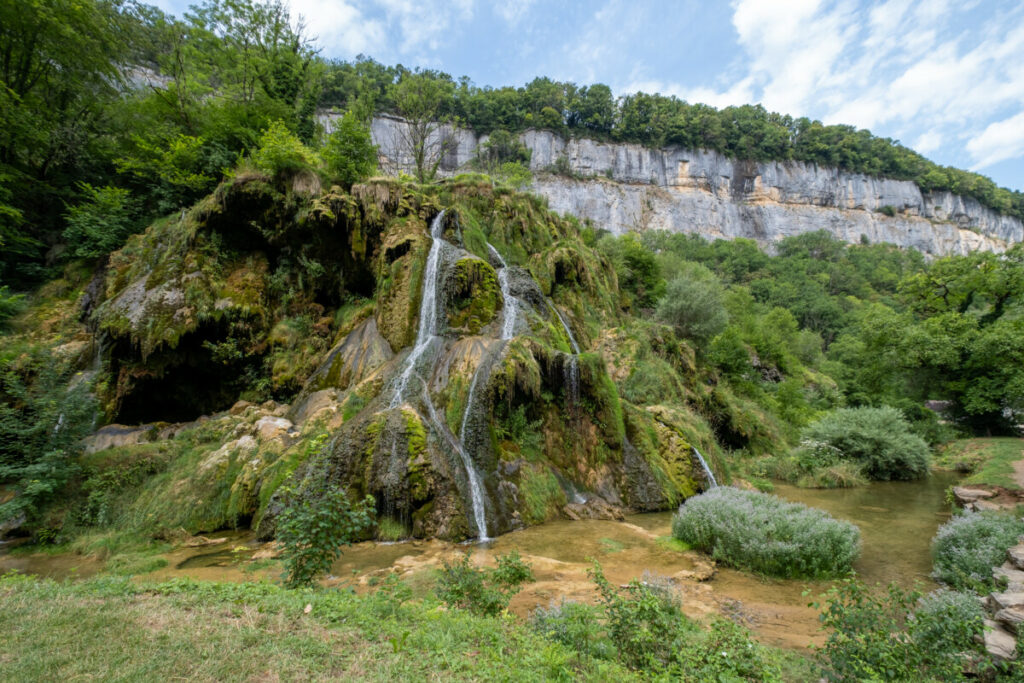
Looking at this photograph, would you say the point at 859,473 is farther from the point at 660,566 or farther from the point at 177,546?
the point at 177,546

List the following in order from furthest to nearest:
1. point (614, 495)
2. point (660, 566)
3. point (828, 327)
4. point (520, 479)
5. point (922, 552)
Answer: point (828, 327) → point (614, 495) → point (520, 479) → point (922, 552) → point (660, 566)

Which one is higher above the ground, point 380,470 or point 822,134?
point 822,134

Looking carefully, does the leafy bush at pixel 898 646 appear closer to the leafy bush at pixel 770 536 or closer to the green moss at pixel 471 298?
the leafy bush at pixel 770 536

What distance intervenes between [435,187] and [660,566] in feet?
51.6

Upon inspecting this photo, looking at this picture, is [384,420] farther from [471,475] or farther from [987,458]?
[987,458]

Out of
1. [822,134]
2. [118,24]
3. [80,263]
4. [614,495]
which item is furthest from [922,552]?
[822,134]

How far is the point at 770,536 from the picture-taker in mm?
6559

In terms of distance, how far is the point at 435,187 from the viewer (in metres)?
17.1

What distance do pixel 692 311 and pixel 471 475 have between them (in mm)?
17917

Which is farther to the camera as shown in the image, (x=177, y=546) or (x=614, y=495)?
(x=614, y=495)

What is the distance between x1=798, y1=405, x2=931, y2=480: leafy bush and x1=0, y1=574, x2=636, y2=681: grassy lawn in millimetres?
14938

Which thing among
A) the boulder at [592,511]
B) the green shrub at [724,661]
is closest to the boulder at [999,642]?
the green shrub at [724,661]

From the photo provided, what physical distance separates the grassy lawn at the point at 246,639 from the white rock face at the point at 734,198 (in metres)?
64.4

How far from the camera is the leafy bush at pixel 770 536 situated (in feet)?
20.1
